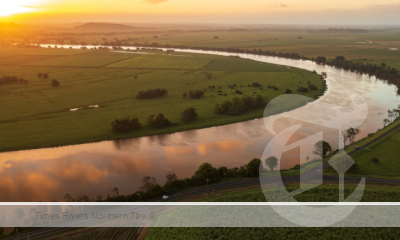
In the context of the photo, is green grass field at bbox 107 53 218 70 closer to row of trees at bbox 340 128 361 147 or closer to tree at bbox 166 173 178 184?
row of trees at bbox 340 128 361 147

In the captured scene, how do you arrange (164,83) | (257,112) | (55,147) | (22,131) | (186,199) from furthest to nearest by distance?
(164,83) < (257,112) < (22,131) < (55,147) < (186,199)

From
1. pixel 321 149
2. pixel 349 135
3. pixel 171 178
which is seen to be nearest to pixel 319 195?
pixel 321 149

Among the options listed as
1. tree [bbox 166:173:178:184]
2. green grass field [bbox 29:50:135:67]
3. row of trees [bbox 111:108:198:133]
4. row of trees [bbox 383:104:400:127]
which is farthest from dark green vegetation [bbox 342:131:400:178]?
green grass field [bbox 29:50:135:67]

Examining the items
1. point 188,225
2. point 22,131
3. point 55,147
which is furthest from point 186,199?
point 22,131

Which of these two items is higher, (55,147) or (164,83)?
(164,83)

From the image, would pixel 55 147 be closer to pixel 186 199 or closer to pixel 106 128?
pixel 106 128

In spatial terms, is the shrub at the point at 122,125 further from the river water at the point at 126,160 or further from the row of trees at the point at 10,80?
the row of trees at the point at 10,80
